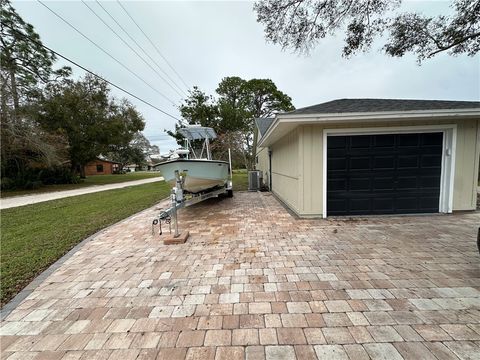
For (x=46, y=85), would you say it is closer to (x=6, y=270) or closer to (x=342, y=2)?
(x=6, y=270)

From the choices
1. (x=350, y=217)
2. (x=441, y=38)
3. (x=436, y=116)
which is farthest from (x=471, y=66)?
(x=350, y=217)

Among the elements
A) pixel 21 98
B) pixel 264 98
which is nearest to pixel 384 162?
pixel 21 98

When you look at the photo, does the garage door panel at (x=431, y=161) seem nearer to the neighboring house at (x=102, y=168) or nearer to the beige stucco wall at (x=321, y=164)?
the beige stucco wall at (x=321, y=164)

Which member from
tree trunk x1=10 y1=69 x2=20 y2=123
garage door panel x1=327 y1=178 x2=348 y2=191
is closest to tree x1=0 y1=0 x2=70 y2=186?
tree trunk x1=10 y1=69 x2=20 y2=123

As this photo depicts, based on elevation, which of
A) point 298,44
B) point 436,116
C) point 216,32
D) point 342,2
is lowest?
point 436,116

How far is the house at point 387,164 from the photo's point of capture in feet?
17.7

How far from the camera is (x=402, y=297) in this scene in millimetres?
2357

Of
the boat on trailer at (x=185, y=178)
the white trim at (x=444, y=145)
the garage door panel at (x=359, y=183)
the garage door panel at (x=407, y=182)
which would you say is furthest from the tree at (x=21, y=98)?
the garage door panel at (x=407, y=182)

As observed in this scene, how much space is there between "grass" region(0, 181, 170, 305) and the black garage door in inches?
234

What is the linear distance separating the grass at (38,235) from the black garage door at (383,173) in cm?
594

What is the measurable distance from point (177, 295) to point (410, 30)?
33.7 ft

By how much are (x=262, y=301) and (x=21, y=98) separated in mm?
17446

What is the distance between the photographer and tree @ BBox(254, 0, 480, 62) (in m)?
5.44

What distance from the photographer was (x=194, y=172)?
579cm
